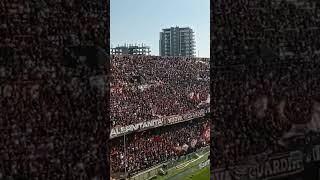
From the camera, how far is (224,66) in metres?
5.75

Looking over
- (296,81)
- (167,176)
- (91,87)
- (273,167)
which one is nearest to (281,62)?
(296,81)

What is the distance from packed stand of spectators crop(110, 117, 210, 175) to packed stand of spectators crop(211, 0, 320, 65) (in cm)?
930

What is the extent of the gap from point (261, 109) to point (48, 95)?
2714mm

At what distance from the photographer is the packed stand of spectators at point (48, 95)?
4.25 metres

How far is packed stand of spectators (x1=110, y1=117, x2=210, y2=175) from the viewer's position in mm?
15281

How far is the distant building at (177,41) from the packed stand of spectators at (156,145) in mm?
58442

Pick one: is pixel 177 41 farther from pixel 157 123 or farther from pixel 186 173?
pixel 186 173

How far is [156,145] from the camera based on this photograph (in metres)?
17.5

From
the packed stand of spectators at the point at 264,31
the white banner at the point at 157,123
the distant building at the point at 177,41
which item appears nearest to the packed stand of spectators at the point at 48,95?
the packed stand of spectators at the point at 264,31

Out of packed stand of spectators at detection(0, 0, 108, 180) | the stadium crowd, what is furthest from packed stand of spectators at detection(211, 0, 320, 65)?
packed stand of spectators at detection(0, 0, 108, 180)

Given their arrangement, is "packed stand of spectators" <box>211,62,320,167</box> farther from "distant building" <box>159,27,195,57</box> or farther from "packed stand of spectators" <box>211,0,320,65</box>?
"distant building" <box>159,27,195,57</box>

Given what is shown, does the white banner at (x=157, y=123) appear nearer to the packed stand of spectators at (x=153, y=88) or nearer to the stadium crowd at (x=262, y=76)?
the packed stand of spectators at (x=153, y=88)

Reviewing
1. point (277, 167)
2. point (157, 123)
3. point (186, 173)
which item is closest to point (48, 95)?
point (277, 167)

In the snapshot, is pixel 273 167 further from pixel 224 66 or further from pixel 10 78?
pixel 10 78
